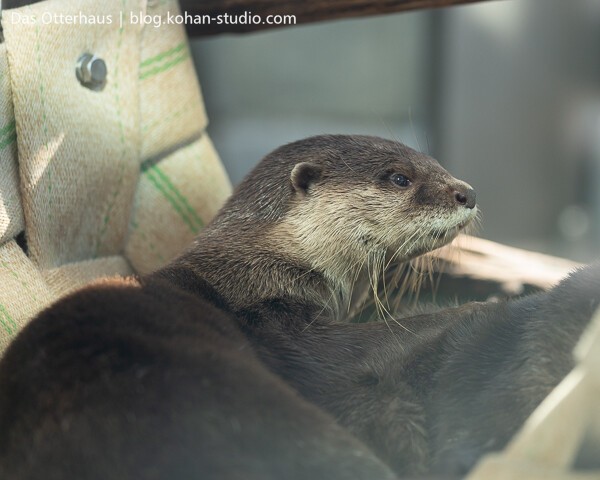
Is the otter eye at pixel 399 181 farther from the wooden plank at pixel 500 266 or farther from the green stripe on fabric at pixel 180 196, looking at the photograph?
the green stripe on fabric at pixel 180 196

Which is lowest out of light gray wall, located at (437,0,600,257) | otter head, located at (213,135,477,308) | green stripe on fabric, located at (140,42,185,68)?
light gray wall, located at (437,0,600,257)

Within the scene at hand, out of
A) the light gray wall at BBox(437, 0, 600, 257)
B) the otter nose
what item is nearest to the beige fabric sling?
the otter nose

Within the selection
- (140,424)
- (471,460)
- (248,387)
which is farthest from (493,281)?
(140,424)

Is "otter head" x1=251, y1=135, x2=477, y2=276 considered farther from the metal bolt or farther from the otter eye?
the metal bolt

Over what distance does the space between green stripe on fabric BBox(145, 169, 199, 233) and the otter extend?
0.50 metres

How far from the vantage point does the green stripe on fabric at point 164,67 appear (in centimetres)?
267

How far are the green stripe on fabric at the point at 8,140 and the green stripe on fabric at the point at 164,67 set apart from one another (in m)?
0.56

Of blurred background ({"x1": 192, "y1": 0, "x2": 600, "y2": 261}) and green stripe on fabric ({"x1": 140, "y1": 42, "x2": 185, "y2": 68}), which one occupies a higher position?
green stripe on fabric ({"x1": 140, "y1": 42, "x2": 185, "y2": 68})

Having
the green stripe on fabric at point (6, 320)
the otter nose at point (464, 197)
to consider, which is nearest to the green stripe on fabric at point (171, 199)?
the green stripe on fabric at point (6, 320)

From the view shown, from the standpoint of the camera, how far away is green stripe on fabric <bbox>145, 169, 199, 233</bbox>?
2734 mm

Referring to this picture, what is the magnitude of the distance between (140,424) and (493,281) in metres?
1.78

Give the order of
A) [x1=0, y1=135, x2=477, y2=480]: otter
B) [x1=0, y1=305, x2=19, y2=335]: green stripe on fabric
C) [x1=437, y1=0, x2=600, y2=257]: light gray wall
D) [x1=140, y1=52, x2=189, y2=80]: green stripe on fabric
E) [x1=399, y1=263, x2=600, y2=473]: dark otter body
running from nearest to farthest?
[x1=0, y1=135, x2=477, y2=480]: otter
[x1=399, y1=263, x2=600, y2=473]: dark otter body
[x1=0, y1=305, x2=19, y2=335]: green stripe on fabric
[x1=140, y1=52, x2=189, y2=80]: green stripe on fabric
[x1=437, y1=0, x2=600, y2=257]: light gray wall

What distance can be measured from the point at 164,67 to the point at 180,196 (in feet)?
1.46

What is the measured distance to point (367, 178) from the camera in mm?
2215
